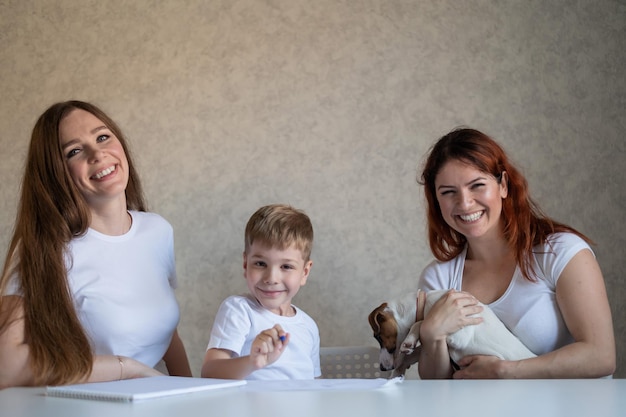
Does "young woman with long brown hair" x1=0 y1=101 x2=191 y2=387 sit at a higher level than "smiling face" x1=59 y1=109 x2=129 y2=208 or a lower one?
lower

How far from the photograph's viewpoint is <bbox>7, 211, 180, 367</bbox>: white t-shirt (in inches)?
73.7

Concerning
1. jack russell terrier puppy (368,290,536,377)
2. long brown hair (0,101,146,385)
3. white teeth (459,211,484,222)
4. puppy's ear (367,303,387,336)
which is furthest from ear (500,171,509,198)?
long brown hair (0,101,146,385)

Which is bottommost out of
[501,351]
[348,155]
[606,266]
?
[501,351]

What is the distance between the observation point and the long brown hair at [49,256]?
1635 millimetres

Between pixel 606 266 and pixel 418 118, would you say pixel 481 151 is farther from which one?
pixel 606 266

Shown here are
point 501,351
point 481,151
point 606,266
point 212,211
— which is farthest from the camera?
point 212,211

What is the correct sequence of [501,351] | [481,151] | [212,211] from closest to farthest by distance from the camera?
[501,351]
[481,151]
[212,211]

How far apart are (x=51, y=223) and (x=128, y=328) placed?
13.9 inches

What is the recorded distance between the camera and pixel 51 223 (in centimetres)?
187

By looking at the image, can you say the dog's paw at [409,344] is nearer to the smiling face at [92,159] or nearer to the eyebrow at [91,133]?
the smiling face at [92,159]

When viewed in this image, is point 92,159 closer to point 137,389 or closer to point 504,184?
point 137,389

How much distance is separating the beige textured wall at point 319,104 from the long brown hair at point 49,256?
722 millimetres

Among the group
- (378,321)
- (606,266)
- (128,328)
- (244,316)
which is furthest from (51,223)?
(606,266)

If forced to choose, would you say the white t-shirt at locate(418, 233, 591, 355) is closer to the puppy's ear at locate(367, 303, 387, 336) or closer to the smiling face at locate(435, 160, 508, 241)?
the smiling face at locate(435, 160, 508, 241)
